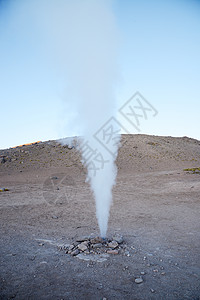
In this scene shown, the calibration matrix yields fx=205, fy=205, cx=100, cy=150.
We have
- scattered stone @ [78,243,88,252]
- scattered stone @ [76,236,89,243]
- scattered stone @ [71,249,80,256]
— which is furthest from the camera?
scattered stone @ [76,236,89,243]

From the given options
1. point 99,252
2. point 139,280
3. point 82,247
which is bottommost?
point 139,280

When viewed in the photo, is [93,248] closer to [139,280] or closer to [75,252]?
[75,252]

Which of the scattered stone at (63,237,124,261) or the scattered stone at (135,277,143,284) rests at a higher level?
the scattered stone at (63,237,124,261)

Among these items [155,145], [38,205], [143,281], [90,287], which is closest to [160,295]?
[143,281]

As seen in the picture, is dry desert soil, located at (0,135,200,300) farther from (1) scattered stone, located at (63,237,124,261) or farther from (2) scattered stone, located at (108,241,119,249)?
(2) scattered stone, located at (108,241,119,249)

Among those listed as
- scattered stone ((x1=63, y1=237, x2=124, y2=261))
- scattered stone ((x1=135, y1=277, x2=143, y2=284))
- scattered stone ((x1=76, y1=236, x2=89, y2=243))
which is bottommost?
scattered stone ((x1=135, y1=277, x2=143, y2=284))

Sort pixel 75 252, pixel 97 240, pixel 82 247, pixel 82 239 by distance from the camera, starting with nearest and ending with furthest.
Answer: pixel 75 252, pixel 82 247, pixel 97 240, pixel 82 239

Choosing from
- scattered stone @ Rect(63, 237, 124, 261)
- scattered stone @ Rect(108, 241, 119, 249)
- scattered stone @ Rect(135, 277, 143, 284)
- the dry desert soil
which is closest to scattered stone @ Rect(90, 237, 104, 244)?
scattered stone @ Rect(63, 237, 124, 261)

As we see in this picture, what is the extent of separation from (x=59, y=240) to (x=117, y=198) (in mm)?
6762

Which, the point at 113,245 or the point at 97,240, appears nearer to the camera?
the point at 113,245

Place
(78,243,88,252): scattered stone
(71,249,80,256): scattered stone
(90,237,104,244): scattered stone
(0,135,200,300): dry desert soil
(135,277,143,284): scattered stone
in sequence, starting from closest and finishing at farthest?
(0,135,200,300): dry desert soil < (135,277,143,284): scattered stone < (71,249,80,256): scattered stone < (78,243,88,252): scattered stone < (90,237,104,244): scattered stone

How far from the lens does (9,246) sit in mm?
5801

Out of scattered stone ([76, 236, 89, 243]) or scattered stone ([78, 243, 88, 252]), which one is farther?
scattered stone ([76, 236, 89, 243])

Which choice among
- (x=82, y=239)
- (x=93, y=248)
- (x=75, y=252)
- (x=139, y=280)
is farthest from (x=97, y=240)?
(x=139, y=280)
